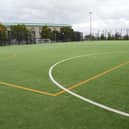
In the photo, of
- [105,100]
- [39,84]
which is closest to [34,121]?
[105,100]

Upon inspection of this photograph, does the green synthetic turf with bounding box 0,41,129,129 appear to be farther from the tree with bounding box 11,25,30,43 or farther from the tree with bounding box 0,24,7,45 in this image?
the tree with bounding box 11,25,30,43

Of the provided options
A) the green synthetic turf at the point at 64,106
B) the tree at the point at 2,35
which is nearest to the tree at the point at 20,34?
the tree at the point at 2,35

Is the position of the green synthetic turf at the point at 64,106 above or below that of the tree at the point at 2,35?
below

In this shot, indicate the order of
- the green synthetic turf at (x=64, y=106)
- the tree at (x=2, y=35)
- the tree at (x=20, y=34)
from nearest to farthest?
1. the green synthetic turf at (x=64, y=106)
2. the tree at (x=2, y=35)
3. the tree at (x=20, y=34)

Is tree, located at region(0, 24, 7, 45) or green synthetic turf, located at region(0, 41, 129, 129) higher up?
tree, located at region(0, 24, 7, 45)

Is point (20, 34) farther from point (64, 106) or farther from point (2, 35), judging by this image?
point (64, 106)

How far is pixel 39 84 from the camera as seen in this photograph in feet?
20.3

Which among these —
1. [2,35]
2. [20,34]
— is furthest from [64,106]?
[20,34]

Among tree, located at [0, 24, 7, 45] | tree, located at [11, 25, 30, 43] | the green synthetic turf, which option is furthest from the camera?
tree, located at [11, 25, 30, 43]

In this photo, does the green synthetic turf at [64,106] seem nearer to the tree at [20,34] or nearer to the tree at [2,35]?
the tree at [2,35]

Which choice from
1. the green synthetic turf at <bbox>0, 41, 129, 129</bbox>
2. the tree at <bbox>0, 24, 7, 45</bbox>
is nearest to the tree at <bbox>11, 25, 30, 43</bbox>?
the tree at <bbox>0, 24, 7, 45</bbox>

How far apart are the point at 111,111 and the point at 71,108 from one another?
71 centimetres

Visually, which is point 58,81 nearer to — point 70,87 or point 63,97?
point 70,87

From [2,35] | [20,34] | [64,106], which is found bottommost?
[64,106]
